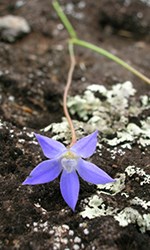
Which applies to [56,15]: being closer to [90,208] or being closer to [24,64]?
[24,64]

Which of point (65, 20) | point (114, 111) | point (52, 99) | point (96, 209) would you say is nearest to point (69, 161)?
point (96, 209)

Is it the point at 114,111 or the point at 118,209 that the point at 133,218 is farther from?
the point at 114,111

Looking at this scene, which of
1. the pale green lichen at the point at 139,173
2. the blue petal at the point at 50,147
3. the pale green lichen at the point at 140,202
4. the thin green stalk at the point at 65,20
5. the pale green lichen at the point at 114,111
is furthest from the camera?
the thin green stalk at the point at 65,20

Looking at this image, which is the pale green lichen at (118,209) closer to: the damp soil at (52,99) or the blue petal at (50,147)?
the damp soil at (52,99)

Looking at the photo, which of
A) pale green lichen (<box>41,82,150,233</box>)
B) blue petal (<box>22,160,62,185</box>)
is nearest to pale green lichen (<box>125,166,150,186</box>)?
pale green lichen (<box>41,82,150,233</box>)

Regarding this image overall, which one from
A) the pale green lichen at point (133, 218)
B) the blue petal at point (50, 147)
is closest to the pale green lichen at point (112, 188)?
the pale green lichen at point (133, 218)

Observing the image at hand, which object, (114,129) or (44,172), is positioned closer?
(44,172)
